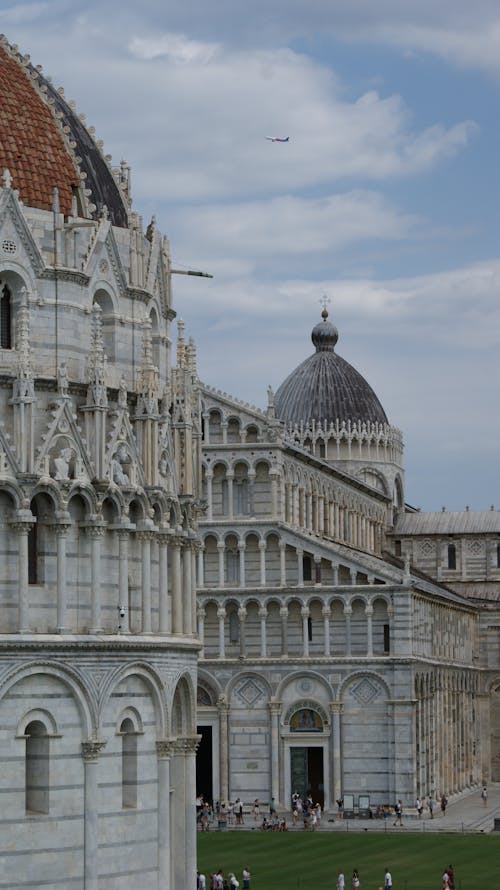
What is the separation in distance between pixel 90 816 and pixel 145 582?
6480 mm

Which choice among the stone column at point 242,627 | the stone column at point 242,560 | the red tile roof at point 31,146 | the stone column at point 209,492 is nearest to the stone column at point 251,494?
the stone column at point 242,560

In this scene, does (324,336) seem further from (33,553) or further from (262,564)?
(33,553)

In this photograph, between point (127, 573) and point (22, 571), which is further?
point (127, 573)

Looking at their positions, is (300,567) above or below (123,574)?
above

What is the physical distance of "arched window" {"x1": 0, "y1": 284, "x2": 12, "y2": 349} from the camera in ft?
178

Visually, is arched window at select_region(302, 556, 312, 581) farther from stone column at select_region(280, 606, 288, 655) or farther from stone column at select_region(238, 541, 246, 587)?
stone column at select_region(238, 541, 246, 587)

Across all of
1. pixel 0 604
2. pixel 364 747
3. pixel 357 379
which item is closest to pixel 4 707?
pixel 0 604

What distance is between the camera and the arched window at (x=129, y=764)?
2162 inches

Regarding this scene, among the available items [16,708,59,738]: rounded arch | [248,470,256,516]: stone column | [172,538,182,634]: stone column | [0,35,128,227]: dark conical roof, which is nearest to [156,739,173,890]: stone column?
[172,538,182,634]: stone column

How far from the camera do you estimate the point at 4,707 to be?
51750mm

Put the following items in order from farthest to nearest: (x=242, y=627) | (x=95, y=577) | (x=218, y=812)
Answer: (x=242, y=627) → (x=218, y=812) → (x=95, y=577)

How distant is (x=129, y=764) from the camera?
181 feet

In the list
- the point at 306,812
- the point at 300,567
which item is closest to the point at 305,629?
the point at 300,567

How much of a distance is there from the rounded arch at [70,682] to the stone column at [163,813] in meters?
3.26
